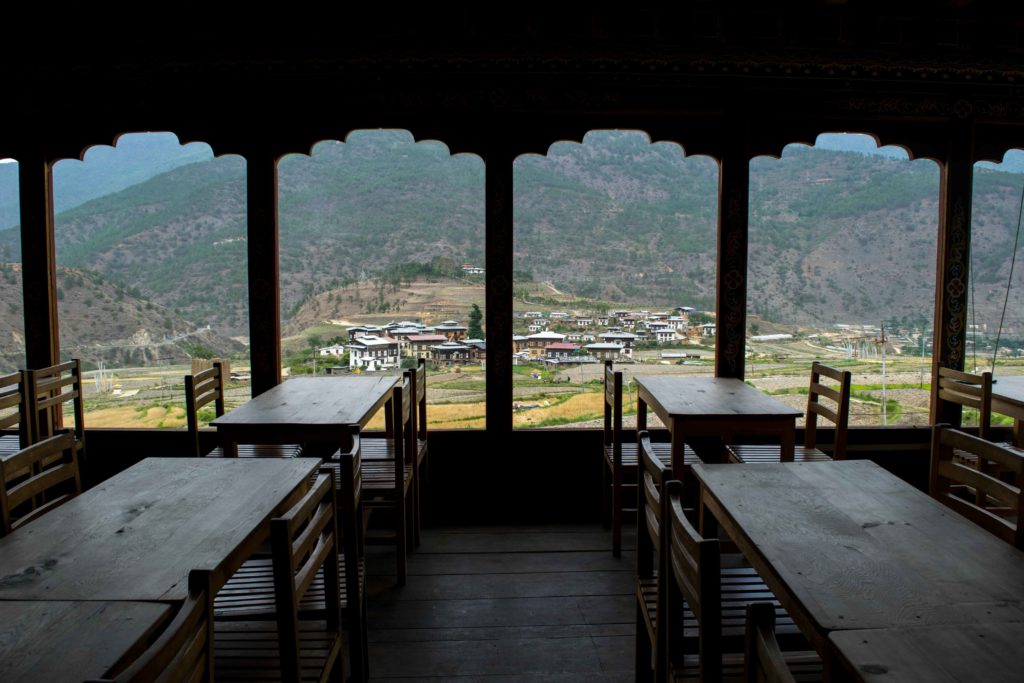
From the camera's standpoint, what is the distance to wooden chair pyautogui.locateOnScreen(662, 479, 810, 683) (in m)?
1.41

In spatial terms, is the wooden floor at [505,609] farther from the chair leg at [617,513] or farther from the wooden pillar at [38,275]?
the wooden pillar at [38,275]

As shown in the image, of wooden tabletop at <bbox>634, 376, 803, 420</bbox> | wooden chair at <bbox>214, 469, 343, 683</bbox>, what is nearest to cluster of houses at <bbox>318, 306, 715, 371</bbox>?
wooden tabletop at <bbox>634, 376, 803, 420</bbox>

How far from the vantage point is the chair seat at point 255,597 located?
2.05 meters

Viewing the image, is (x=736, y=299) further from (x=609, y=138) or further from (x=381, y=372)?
(x=381, y=372)

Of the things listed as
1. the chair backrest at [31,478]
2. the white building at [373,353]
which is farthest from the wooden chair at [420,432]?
the chair backrest at [31,478]

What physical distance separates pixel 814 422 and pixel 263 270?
133 inches

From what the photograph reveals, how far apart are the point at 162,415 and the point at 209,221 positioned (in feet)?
4.24

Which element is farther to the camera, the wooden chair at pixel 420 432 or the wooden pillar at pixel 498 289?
the wooden pillar at pixel 498 289

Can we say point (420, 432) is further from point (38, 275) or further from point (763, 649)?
point (763, 649)

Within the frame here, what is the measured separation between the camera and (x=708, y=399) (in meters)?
3.66

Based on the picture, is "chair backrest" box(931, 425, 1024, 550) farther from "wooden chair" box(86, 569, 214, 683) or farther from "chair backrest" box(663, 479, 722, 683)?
"wooden chair" box(86, 569, 214, 683)

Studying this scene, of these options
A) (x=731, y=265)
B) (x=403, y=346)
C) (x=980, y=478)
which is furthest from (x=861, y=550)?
(x=403, y=346)

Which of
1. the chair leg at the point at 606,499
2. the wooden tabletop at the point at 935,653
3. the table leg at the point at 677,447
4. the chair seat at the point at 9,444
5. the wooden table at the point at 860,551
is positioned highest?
the wooden table at the point at 860,551

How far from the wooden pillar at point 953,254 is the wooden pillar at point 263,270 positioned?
4185 millimetres
